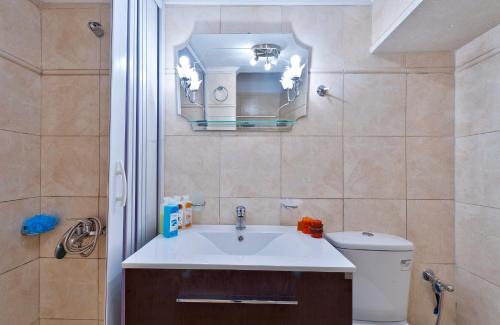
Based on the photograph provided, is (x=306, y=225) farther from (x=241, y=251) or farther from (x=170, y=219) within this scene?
(x=170, y=219)

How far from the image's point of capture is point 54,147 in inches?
50.8

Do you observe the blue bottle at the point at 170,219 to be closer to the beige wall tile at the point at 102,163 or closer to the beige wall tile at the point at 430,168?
the beige wall tile at the point at 102,163

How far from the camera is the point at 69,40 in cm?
129

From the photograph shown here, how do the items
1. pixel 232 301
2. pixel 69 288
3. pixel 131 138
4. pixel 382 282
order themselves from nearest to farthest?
pixel 232 301, pixel 131 138, pixel 382 282, pixel 69 288

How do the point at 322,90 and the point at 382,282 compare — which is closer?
the point at 382,282

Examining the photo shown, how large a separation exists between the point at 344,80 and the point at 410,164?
0.61 metres

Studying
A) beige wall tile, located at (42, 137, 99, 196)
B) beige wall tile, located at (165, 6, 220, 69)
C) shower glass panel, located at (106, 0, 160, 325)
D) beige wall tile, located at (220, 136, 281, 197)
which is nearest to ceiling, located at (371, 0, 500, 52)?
beige wall tile, located at (220, 136, 281, 197)

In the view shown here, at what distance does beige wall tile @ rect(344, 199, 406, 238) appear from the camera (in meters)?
1.43

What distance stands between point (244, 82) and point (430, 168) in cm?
117

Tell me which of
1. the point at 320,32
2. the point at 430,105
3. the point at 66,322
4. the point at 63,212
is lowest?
the point at 66,322

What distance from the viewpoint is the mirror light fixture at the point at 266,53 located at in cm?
144

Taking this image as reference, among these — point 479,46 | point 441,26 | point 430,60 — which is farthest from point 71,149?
point 479,46

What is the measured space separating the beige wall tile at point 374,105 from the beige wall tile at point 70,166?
139cm

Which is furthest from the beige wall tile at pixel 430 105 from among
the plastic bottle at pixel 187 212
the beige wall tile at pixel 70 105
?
the beige wall tile at pixel 70 105
